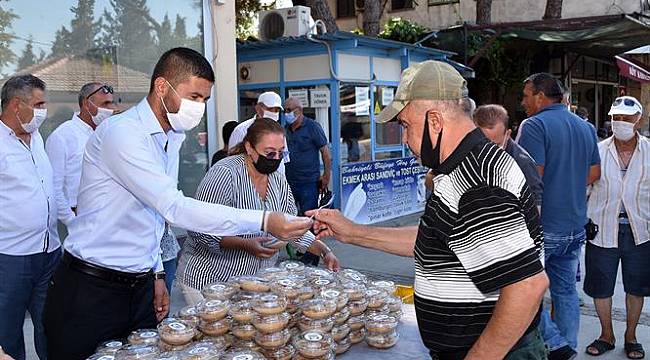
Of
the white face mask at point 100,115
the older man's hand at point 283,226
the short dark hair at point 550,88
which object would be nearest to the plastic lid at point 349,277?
the older man's hand at point 283,226

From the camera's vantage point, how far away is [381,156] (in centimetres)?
1018

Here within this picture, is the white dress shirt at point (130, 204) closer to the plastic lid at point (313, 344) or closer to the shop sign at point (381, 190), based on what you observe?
the plastic lid at point (313, 344)

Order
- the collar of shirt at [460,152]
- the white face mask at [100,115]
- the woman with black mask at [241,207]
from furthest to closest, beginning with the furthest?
the white face mask at [100,115] < the woman with black mask at [241,207] < the collar of shirt at [460,152]

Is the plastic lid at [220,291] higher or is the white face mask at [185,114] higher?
the white face mask at [185,114]

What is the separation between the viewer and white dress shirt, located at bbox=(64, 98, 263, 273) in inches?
94.7

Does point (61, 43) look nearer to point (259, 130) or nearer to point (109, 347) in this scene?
point (259, 130)

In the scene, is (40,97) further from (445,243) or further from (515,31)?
(515,31)

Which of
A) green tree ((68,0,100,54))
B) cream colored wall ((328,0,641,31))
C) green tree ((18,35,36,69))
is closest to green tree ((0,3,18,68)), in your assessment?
green tree ((18,35,36,69))

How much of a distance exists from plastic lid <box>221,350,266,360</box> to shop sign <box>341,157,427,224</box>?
21.5ft

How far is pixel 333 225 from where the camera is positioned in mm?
2812

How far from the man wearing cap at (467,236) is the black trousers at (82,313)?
135 cm

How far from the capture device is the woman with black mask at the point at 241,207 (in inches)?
126

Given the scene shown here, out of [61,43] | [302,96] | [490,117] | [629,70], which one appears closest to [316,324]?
[490,117]

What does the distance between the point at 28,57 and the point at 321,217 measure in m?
4.37
